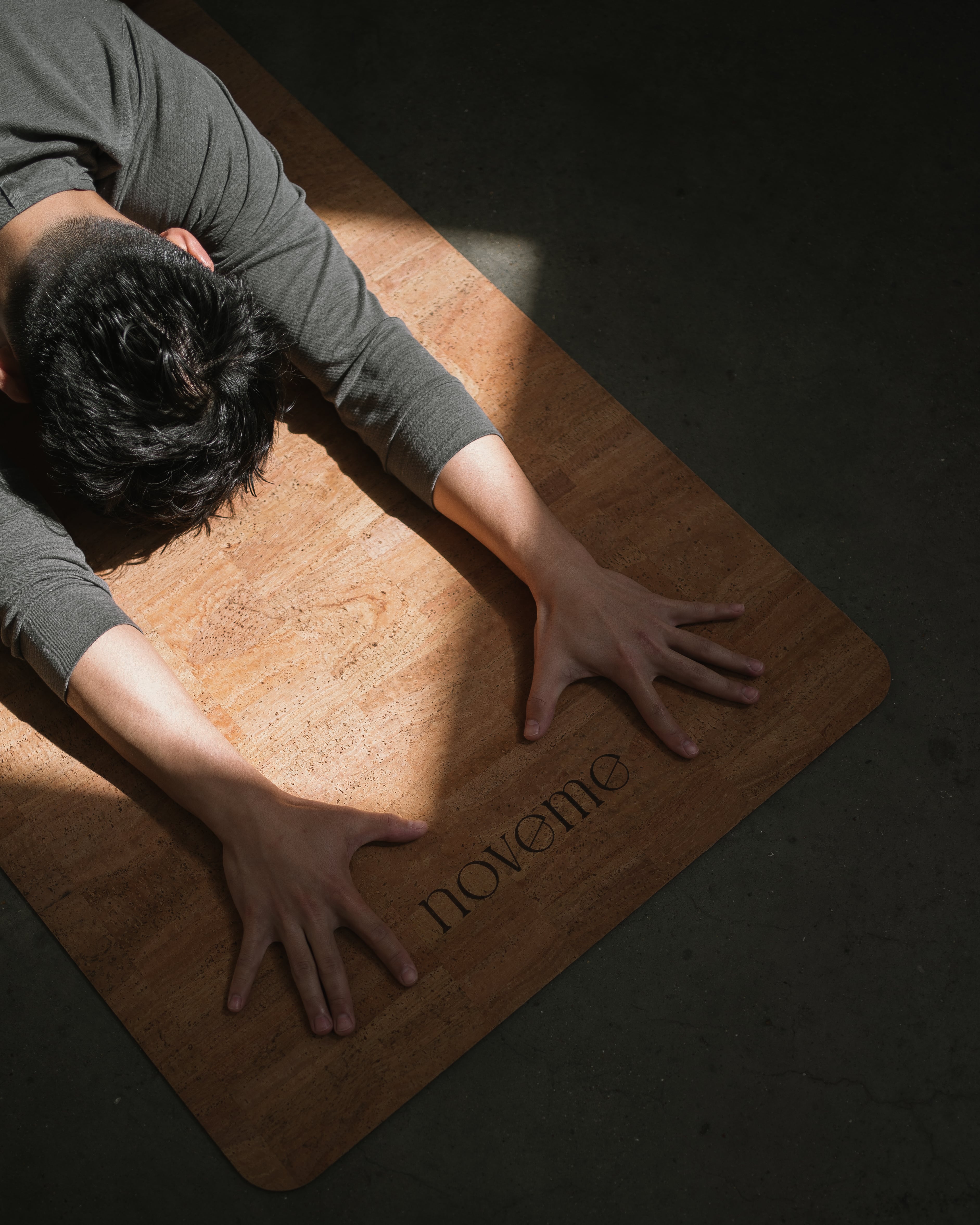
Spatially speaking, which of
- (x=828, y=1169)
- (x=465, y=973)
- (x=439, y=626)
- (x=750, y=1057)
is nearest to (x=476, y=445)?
(x=439, y=626)

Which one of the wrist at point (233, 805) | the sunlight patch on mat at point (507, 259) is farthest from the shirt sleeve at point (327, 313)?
the wrist at point (233, 805)

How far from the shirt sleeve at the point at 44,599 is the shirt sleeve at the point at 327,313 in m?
0.44

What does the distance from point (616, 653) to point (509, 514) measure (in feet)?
0.83

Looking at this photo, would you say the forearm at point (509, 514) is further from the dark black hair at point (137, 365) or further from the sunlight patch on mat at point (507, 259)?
the sunlight patch on mat at point (507, 259)

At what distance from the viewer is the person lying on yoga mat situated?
109 centimetres

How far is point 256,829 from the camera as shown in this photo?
4.02ft

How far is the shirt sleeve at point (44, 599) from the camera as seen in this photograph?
49.1 inches

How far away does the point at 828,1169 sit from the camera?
49.5 inches

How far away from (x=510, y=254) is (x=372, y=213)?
0.86 ft

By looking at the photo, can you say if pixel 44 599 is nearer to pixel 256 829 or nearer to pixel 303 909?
pixel 256 829

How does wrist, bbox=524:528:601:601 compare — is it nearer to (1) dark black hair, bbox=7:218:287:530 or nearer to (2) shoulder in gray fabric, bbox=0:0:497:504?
(2) shoulder in gray fabric, bbox=0:0:497:504

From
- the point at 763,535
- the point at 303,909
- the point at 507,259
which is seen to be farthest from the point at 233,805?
the point at 507,259

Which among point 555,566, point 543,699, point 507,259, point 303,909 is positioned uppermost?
point 507,259

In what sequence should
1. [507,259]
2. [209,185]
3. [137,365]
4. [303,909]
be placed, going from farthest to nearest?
[507,259]
[209,185]
[303,909]
[137,365]
